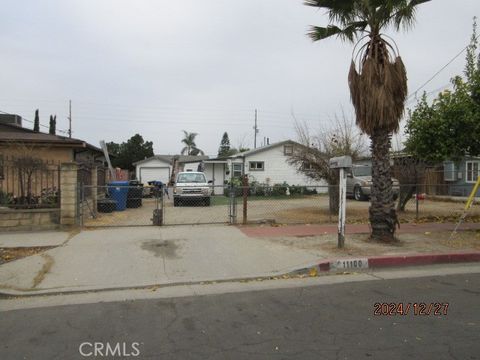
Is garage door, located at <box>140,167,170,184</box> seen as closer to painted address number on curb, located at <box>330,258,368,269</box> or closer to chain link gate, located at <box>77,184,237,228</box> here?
chain link gate, located at <box>77,184,237,228</box>

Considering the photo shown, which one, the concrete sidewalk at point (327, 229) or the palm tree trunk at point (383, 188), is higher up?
the palm tree trunk at point (383, 188)

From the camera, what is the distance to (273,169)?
101ft

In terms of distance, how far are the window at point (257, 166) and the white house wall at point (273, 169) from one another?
146 mm

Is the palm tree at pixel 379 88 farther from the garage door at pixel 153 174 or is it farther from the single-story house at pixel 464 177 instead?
the garage door at pixel 153 174

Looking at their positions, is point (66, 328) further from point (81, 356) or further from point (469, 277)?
point (469, 277)

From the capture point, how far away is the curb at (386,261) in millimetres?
7734

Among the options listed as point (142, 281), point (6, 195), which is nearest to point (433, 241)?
point (142, 281)

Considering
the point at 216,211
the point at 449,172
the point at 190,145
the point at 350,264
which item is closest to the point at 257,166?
the point at 449,172

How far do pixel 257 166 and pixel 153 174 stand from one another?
17.3m

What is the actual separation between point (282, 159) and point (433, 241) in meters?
21.2

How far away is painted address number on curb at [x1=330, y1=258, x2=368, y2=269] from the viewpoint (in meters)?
7.80

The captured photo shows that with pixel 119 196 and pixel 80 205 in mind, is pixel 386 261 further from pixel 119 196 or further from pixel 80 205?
pixel 119 196
